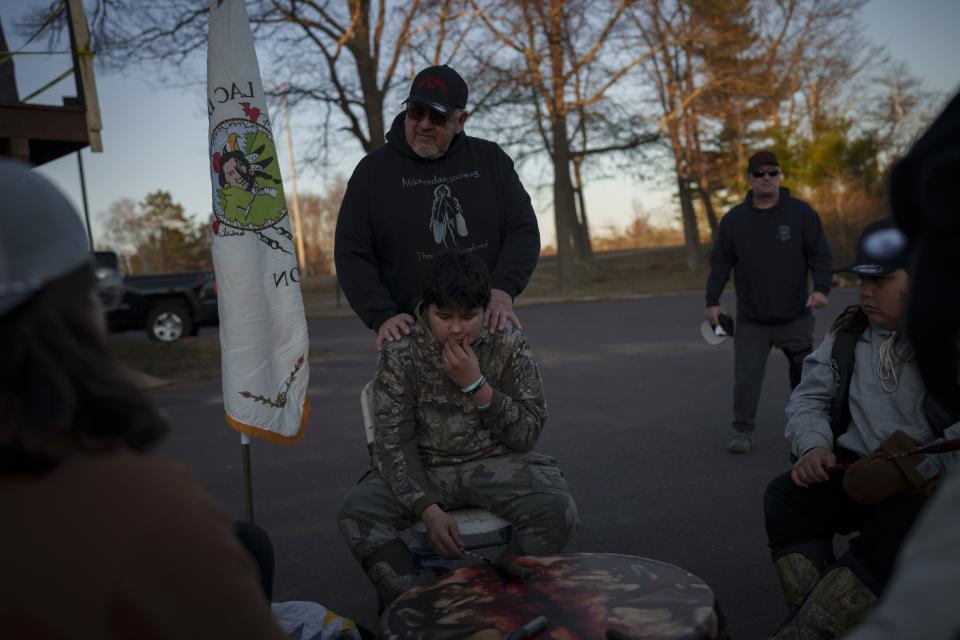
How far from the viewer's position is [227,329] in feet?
12.8

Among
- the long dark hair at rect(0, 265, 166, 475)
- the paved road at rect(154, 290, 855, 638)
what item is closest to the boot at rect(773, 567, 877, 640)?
the paved road at rect(154, 290, 855, 638)

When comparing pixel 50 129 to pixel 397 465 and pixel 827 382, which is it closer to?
pixel 397 465

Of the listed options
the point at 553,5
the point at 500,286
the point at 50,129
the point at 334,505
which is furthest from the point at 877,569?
the point at 553,5

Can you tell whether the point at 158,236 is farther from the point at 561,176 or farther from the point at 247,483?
the point at 247,483

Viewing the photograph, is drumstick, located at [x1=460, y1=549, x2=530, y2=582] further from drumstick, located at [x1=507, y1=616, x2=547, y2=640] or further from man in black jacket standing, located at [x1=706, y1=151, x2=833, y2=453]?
man in black jacket standing, located at [x1=706, y1=151, x2=833, y2=453]

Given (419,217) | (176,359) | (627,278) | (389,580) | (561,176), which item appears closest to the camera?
(389,580)

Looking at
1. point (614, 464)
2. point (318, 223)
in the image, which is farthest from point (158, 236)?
point (614, 464)

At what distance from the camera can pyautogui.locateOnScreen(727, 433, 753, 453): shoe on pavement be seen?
19.6 feet

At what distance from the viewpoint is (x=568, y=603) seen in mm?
1981

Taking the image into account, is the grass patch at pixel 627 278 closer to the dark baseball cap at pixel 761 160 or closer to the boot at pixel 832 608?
the dark baseball cap at pixel 761 160

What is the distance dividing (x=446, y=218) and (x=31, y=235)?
2.88 meters

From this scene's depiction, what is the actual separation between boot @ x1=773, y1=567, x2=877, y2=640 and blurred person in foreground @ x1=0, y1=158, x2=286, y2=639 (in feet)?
6.13

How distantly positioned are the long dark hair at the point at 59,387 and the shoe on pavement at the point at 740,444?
5323mm

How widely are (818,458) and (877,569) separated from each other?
66 cm
